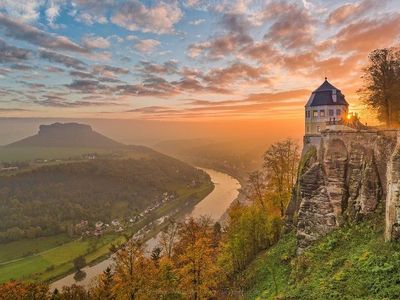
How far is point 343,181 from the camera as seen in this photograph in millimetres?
25328

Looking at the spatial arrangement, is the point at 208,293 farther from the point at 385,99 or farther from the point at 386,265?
the point at 385,99

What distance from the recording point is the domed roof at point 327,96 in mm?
37062

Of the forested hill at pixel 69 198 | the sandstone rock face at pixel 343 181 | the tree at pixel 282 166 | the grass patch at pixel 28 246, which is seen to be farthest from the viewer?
the forested hill at pixel 69 198

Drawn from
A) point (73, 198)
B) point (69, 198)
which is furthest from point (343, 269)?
point (69, 198)

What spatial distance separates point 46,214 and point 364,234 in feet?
458

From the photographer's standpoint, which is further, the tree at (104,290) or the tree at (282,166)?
the tree at (282,166)

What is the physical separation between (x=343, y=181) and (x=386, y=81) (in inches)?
586

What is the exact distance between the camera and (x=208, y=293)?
2855cm

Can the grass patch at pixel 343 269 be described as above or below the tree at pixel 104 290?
above

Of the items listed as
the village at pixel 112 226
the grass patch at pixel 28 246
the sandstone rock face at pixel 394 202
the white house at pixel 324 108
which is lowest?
the grass patch at pixel 28 246

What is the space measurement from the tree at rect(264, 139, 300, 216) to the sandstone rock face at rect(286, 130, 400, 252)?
11574 mm

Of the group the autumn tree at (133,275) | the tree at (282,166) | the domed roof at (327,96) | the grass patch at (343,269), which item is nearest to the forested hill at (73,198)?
the tree at (282,166)

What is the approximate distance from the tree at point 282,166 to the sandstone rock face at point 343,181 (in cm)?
1157

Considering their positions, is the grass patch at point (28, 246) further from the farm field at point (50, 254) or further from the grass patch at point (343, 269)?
the grass patch at point (343, 269)
